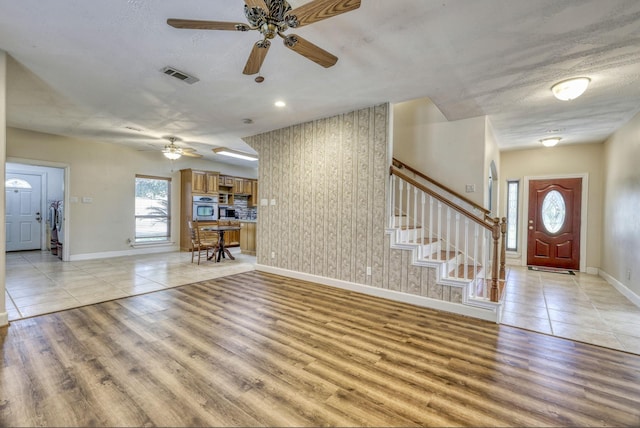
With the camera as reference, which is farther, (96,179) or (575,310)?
(96,179)

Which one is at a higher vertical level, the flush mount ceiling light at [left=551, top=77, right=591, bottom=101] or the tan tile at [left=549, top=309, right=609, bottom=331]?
the flush mount ceiling light at [left=551, top=77, right=591, bottom=101]

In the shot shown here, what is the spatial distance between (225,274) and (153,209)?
4121 millimetres

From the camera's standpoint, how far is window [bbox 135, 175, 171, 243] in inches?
290

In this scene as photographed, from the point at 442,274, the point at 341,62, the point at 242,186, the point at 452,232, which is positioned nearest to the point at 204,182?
the point at 242,186

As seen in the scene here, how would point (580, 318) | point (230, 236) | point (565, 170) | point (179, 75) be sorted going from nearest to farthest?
point (179, 75), point (580, 318), point (565, 170), point (230, 236)

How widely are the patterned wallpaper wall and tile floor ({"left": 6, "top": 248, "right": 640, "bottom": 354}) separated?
1.07 metres

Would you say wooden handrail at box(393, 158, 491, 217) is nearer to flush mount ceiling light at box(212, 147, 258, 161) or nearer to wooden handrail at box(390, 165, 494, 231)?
wooden handrail at box(390, 165, 494, 231)

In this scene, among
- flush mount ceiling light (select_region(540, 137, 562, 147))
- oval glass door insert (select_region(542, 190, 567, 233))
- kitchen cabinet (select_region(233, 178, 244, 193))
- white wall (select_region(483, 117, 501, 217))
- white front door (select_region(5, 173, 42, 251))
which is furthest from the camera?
kitchen cabinet (select_region(233, 178, 244, 193))

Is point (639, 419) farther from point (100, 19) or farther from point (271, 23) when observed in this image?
point (100, 19)

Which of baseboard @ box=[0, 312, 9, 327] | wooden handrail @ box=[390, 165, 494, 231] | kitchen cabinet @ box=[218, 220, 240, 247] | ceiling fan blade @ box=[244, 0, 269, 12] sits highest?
ceiling fan blade @ box=[244, 0, 269, 12]

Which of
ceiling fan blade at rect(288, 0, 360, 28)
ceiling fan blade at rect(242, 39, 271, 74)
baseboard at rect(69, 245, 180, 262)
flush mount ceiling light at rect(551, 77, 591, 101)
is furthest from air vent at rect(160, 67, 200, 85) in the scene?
baseboard at rect(69, 245, 180, 262)

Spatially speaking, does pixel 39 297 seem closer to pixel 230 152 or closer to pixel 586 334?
pixel 230 152

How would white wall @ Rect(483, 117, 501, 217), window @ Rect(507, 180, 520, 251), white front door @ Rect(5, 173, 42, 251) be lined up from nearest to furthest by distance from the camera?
white wall @ Rect(483, 117, 501, 217) < window @ Rect(507, 180, 520, 251) < white front door @ Rect(5, 173, 42, 251)

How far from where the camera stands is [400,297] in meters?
3.68
